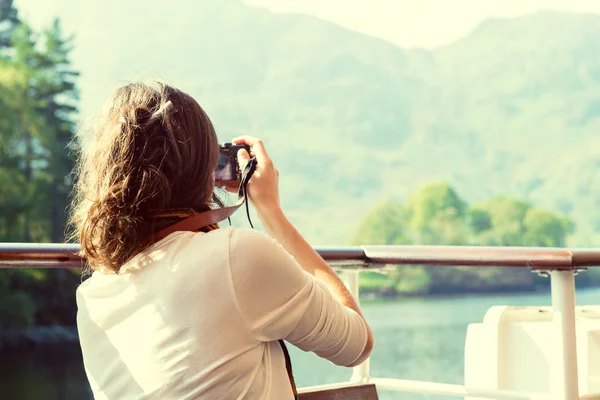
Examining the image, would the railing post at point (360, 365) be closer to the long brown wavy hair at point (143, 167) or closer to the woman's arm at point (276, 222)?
the woman's arm at point (276, 222)

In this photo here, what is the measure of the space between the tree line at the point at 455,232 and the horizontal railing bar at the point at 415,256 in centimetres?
2011

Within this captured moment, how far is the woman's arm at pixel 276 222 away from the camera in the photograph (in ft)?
2.84

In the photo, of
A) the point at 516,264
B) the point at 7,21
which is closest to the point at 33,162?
the point at 7,21

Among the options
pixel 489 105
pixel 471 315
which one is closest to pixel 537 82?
pixel 489 105

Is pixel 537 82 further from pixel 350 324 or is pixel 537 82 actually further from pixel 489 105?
pixel 350 324

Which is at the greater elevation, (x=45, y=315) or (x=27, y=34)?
(x=27, y=34)

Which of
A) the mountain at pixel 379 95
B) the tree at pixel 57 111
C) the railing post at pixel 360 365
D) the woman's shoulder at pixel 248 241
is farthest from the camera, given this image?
the mountain at pixel 379 95

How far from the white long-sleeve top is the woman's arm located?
0.22 ft

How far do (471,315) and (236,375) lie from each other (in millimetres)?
20387

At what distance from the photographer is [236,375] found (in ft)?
2.43

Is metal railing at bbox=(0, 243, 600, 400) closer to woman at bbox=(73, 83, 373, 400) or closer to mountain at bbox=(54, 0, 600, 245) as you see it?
woman at bbox=(73, 83, 373, 400)

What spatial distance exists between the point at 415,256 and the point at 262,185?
49 cm

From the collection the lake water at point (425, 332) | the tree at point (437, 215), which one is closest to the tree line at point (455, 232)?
the tree at point (437, 215)

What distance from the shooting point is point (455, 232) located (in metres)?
24.7
